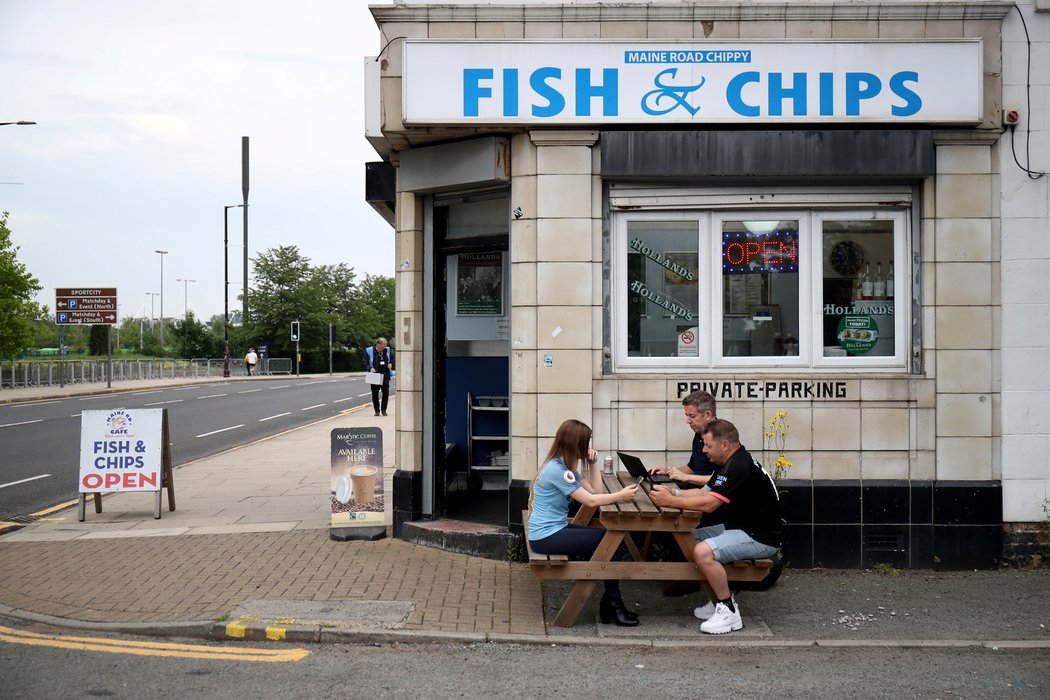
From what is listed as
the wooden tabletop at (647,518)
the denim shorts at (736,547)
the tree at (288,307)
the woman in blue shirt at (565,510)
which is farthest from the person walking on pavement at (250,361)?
the denim shorts at (736,547)

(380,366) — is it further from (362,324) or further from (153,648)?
(362,324)

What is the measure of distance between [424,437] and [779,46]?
4.75 metres

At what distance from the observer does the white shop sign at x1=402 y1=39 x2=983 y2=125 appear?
805cm

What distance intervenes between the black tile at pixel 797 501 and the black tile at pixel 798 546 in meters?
0.07

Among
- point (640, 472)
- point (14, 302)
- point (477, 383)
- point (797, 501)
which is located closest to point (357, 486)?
point (477, 383)

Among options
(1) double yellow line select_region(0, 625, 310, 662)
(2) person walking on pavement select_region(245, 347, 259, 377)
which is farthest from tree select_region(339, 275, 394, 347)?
(1) double yellow line select_region(0, 625, 310, 662)

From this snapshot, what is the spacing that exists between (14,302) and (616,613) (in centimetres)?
3641

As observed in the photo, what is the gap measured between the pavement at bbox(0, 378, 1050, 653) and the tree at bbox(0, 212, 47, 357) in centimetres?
3044

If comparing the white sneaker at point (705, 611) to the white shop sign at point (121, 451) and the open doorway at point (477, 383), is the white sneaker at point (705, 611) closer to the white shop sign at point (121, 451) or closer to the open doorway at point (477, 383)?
the open doorway at point (477, 383)

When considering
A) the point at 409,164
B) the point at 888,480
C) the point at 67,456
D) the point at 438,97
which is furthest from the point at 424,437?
the point at 67,456

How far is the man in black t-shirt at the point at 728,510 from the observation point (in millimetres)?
6297

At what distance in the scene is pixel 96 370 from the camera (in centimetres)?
4584

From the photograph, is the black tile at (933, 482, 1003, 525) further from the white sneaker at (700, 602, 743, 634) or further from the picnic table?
the white sneaker at (700, 602, 743, 634)

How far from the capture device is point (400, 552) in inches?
336
